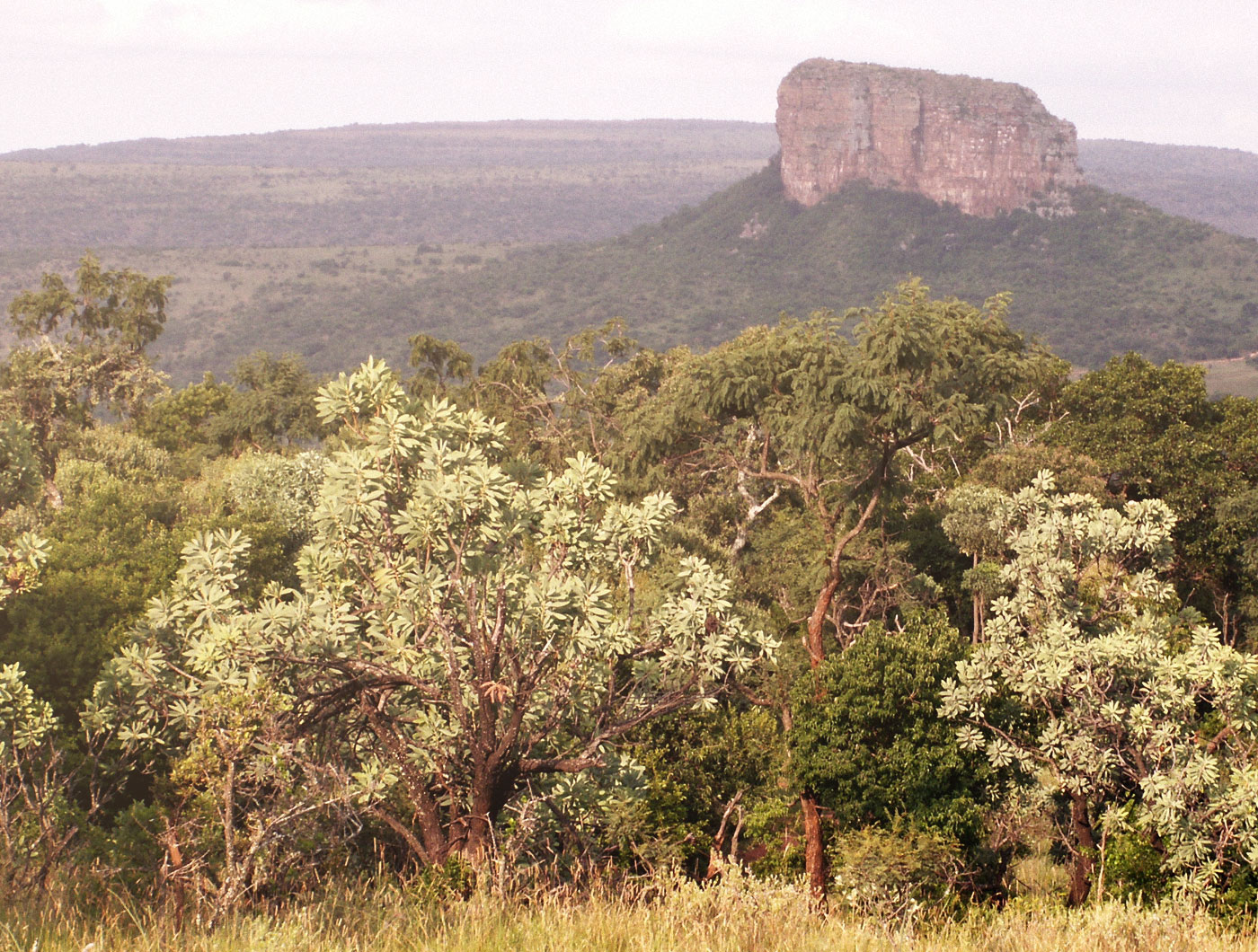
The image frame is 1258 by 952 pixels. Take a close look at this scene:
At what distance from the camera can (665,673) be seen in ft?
33.9

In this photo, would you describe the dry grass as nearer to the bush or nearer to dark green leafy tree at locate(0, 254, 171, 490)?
the bush

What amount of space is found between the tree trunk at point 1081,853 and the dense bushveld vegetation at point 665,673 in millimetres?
101

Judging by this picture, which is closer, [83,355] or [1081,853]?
[1081,853]

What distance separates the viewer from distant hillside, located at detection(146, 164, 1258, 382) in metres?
128

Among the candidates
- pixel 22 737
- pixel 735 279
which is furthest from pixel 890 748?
pixel 735 279

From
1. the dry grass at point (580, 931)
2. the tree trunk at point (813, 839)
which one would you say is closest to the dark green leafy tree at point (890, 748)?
the tree trunk at point (813, 839)

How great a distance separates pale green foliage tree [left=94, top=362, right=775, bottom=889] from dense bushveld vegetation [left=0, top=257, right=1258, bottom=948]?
0.15 feet

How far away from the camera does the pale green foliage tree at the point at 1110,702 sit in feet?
39.5

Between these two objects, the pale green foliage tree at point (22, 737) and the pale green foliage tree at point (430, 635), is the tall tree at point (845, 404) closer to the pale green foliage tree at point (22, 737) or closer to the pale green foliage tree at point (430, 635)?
the pale green foliage tree at point (430, 635)

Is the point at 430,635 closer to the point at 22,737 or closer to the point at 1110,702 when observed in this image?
the point at 22,737

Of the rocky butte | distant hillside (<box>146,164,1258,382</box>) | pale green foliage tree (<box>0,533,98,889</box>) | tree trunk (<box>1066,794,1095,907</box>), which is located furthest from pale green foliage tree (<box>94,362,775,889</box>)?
the rocky butte

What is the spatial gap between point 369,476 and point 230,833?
9.32 ft

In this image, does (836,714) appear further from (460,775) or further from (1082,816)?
(460,775)

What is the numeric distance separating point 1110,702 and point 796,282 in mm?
154881
